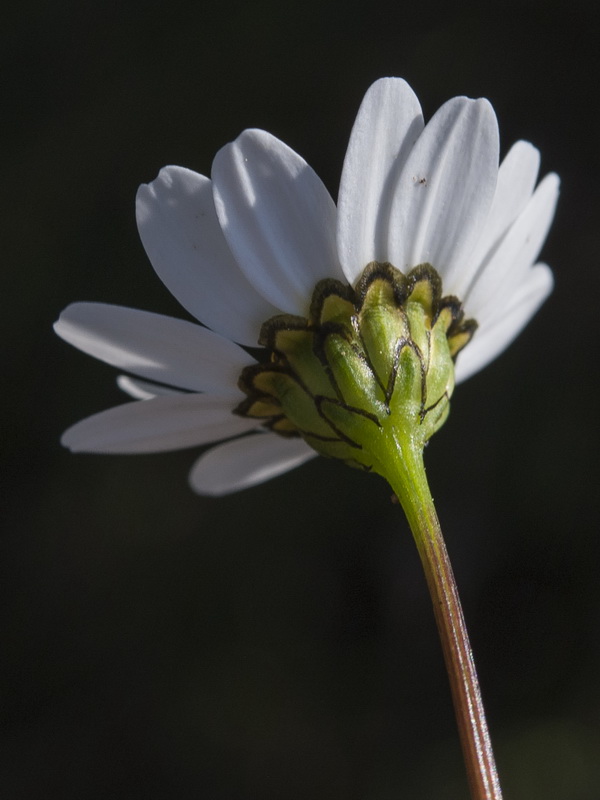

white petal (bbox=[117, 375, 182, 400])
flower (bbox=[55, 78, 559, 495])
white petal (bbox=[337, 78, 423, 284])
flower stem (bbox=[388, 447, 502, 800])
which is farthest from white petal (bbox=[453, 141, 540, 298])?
white petal (bbox=[117, 375, 182, 400])

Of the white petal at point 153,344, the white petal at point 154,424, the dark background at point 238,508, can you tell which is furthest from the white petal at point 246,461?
the dark background at point 238,508

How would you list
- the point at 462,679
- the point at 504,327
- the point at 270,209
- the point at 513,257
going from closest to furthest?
the point at 462,679
the point at 270,209
the point at 513,257
the point at 504,327

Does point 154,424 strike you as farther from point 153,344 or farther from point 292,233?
point 292,233

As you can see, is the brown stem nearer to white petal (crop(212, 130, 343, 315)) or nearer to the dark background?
white petal (crop(212, 130, 343, 315))

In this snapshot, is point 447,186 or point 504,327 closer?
point 447,186

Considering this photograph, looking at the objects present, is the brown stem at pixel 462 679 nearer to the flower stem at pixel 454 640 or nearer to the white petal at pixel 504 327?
the flower stem at pixel 454 640

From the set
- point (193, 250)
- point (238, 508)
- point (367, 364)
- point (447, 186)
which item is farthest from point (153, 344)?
point (238, 508)

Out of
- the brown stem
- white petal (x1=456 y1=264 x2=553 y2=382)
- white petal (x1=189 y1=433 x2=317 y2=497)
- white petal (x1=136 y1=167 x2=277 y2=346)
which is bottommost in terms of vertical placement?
the brown stem
